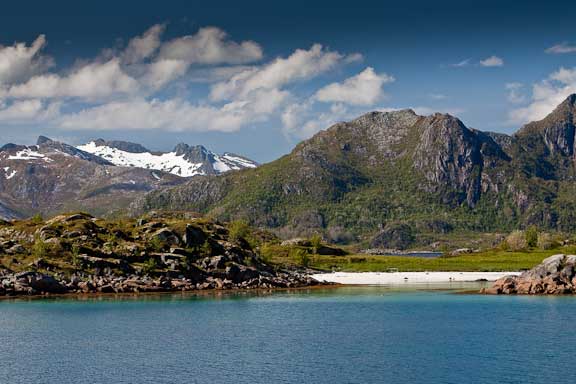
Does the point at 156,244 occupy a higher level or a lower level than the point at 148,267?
higher

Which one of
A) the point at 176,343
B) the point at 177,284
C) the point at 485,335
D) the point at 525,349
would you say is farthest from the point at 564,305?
the point at 177,284

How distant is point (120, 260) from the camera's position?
159 m

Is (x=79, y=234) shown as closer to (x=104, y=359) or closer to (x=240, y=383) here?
(x=104, y=359)

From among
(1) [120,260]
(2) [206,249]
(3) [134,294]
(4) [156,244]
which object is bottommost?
(3) [134,294]

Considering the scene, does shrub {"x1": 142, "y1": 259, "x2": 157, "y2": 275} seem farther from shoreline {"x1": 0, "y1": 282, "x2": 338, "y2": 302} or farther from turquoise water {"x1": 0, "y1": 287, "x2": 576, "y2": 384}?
turquoise water {"x1": 0, "y1": 287, "x2": 576, "y2": 384}

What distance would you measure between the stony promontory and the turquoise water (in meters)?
12.4

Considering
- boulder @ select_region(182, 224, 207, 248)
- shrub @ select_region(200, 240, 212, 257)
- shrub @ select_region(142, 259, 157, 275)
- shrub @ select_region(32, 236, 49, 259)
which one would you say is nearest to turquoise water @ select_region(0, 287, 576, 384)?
shrub @ select_region(142, 259, 157, 275)

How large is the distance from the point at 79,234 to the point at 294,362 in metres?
104

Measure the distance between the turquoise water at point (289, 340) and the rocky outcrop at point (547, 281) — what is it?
905 cm

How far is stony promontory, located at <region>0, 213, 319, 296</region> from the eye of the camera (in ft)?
491

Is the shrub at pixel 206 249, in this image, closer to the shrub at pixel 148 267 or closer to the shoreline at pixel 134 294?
the shoreline at pixel 134 294

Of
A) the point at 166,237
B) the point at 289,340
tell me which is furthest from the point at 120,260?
the point at 289,340

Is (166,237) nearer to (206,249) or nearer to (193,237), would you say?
(193,237)

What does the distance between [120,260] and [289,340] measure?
3045 inches
